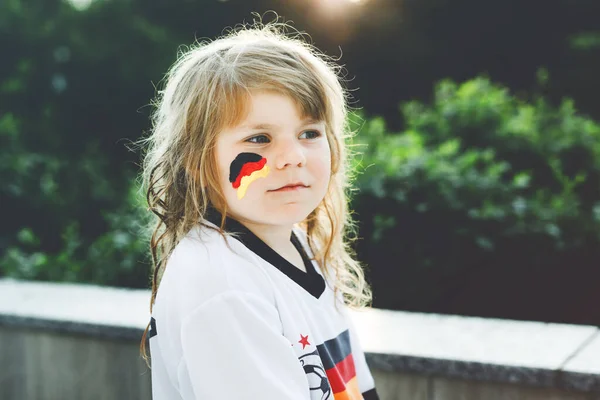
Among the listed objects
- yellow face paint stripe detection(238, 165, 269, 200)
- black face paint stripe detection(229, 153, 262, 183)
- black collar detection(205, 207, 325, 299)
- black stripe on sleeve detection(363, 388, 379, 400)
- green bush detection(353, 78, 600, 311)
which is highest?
green bush detection(353, 78, 600, 311)

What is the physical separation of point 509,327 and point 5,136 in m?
4.81

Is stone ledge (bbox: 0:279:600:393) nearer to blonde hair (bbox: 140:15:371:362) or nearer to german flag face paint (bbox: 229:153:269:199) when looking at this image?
blonde hair (bbox: 140:15:371:362)

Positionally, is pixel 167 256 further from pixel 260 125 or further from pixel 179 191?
pixel 260 125

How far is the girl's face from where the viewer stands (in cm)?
164

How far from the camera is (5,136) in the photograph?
619 centimetres

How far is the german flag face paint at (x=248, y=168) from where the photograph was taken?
1.64 metres

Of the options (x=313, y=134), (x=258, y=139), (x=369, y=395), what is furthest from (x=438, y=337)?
(x=258, y=139)

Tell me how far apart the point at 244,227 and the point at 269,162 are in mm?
168

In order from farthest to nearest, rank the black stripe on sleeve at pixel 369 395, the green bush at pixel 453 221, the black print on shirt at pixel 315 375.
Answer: the green bush at pixel 453 221, the black stripe on sleeve at pixel 369 395, the black print on shirt at pixel 315 375

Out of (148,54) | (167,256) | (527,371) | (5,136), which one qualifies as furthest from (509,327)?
(148,54)

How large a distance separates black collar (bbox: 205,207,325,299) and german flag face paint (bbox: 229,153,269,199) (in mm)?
97

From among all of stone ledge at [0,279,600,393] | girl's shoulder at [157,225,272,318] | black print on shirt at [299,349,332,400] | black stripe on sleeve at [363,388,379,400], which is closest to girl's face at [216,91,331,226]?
girl's shoulder at [157,225,272,318]

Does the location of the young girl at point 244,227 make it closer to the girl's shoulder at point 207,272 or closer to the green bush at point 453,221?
the girl's shoulder at point 207,272

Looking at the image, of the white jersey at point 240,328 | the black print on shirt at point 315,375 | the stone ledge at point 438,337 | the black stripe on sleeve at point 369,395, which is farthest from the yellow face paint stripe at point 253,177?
the stone ledge at point 438,337
